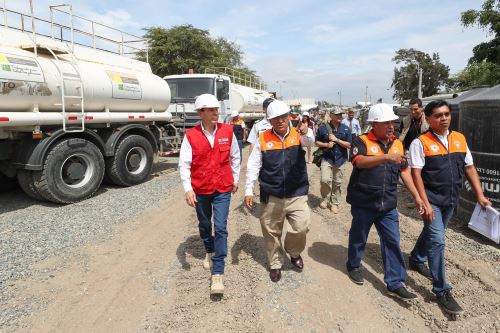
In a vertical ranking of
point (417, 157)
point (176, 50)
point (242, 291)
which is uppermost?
point (176, 50)

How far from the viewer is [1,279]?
3639 mm

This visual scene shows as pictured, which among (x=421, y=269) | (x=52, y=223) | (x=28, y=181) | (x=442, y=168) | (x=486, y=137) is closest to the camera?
(x=442, y=168)

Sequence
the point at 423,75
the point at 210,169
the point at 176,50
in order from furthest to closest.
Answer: the point at 423,75 → the point at 176,50 → the point at 210,169

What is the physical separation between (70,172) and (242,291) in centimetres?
452

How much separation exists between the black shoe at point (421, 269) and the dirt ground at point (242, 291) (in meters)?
0.10

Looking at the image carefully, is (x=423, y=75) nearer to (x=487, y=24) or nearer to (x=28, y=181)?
(x=487, y=24)

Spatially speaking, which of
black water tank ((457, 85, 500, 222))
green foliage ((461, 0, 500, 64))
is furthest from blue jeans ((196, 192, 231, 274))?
green foliage ((461, 0, 500, 64))

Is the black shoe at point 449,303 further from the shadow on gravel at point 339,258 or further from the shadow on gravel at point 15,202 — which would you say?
the shadow on gravel at point 15,202

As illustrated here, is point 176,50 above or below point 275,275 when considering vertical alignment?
above

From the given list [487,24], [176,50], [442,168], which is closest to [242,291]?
[442,168]

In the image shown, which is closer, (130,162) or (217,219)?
(217,219)

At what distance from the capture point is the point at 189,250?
4348mm

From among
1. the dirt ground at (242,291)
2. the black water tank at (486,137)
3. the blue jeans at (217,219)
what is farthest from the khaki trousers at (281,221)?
the black water tank at (486,137)

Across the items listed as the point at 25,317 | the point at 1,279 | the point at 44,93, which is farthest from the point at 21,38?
the point at 25,317
